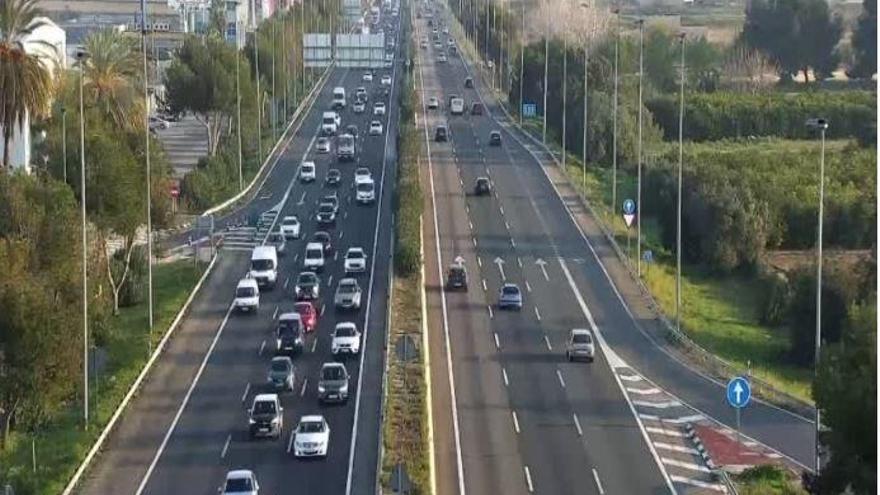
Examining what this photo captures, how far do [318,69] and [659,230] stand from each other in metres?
82.2

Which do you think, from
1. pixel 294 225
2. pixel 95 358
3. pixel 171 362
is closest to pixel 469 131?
pixel 294 225

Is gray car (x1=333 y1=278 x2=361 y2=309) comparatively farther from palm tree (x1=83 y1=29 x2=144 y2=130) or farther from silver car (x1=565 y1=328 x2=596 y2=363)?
palm tree (x1=83 y1=29 x2=144 y2=130)

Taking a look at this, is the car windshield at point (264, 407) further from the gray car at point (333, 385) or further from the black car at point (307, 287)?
the black car at point (307, 287)

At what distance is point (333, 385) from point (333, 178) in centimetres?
4459

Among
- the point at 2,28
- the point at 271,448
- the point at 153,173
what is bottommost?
the point at 271,448

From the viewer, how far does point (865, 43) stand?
145m

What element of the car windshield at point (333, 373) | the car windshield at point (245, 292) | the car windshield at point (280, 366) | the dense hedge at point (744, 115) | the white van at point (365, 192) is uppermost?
the dense hedge at point (744, 115)

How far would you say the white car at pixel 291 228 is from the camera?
73375 millimetres

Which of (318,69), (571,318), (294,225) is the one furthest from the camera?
(318,69)

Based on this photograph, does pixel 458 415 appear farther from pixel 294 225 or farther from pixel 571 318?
pixel 294 225

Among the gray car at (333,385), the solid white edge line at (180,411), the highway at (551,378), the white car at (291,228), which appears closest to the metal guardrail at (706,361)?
the highway at (551,378)

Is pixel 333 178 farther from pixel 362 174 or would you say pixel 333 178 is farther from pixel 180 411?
pixel 180 411

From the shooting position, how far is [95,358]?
43.4m

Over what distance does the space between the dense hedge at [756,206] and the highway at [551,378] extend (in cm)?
442
